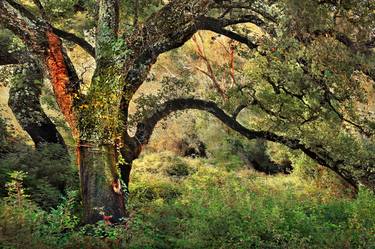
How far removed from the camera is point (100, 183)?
9.66 metres

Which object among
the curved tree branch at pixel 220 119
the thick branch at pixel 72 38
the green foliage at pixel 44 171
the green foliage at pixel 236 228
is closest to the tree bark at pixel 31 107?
the green foliage at pixel 44 171

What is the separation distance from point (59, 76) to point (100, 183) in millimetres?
2396

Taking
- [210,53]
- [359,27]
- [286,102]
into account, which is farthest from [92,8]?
[210,53]

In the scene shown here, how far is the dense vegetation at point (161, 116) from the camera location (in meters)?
8.65

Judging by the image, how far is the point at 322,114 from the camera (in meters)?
14.1

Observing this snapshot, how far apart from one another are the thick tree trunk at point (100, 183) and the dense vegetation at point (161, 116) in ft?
0.07

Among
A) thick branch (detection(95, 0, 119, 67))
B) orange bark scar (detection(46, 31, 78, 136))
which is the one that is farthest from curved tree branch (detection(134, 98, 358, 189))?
thick branch (detection(95, 0, 119, 67))

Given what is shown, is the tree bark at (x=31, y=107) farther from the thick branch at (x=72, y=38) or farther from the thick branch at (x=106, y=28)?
the thick branch at (x=106, y=28)

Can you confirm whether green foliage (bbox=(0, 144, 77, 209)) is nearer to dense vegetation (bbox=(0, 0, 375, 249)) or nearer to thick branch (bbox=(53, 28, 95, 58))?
dense vegetation (bbox=(0, 0, 375, 249))

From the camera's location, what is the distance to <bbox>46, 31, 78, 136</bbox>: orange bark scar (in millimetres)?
10180

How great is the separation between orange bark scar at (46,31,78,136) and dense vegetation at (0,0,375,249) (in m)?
0.02

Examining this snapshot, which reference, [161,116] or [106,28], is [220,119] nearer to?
[161,116]

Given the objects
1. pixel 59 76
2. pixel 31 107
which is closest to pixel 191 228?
pixel 59 76

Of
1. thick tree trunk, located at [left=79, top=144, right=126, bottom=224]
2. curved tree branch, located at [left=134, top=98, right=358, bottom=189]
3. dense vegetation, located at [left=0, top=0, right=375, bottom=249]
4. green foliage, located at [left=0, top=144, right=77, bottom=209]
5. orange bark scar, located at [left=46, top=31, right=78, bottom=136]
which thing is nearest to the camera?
dense vegetation, located at [left=0, top=0, right=375, bottom=249]
